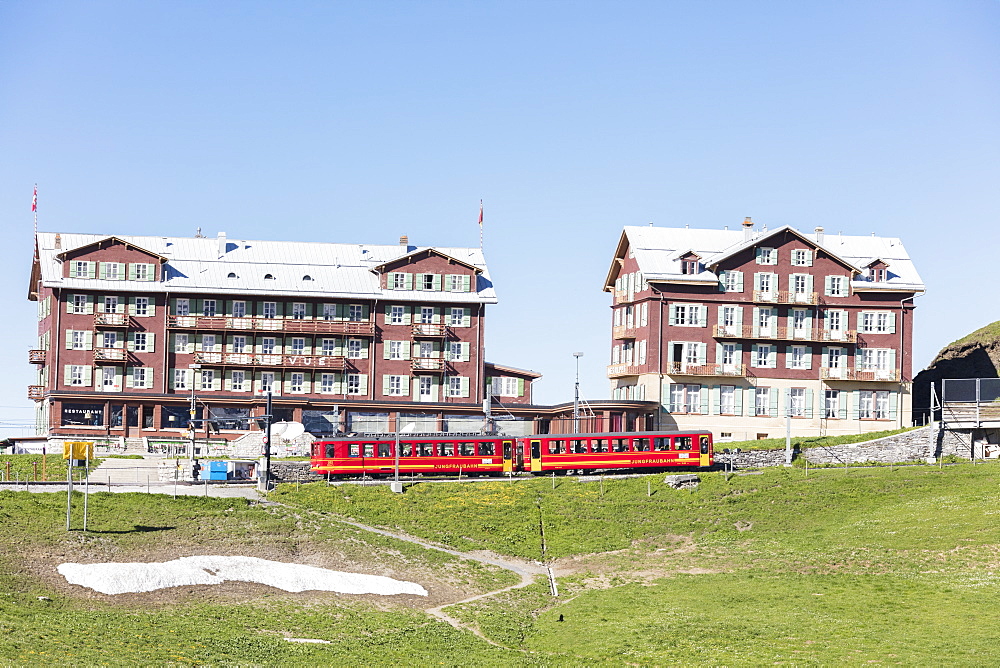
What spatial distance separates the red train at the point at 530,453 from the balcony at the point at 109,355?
28201 mm

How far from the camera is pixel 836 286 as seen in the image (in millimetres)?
105188

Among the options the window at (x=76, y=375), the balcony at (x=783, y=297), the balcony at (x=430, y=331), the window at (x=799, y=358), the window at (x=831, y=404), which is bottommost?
the window at (x=831, y=404)

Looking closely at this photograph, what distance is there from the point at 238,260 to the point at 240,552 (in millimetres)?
56432

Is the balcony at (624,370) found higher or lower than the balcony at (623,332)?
lower

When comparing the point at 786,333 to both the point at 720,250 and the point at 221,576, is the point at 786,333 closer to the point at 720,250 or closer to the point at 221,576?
the point at 720,250

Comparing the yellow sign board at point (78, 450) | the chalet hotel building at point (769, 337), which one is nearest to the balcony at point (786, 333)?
the chalet hotel building at point (769, 337)

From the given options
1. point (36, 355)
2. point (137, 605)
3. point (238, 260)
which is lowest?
point (137, 605)

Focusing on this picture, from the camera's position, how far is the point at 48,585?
48219mm

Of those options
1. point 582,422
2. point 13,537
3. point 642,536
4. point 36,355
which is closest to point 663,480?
point 642,536

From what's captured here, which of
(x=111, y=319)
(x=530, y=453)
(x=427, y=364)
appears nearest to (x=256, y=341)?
(x=111, y=319)

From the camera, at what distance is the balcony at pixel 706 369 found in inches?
3996

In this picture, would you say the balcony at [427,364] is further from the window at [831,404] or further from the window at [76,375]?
the window at [831,404]

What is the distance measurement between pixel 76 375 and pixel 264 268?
1834 cm

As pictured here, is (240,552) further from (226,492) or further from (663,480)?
(663,480)
